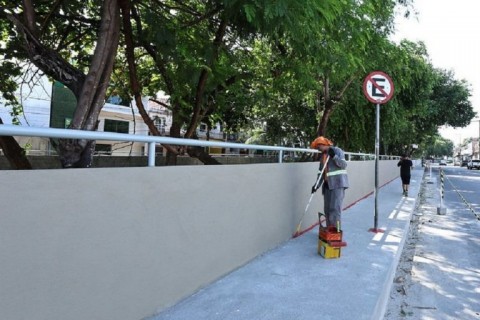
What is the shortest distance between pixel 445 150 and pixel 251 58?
164809 millimetres

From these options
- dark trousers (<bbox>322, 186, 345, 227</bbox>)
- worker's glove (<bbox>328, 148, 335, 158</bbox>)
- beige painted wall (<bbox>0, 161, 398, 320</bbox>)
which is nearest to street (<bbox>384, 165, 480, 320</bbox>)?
dark trousers (<bbox>322, 186, 345, 227</bbox>)

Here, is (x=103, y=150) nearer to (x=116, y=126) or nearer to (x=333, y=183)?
(x=333, y=183)

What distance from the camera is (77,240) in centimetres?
284

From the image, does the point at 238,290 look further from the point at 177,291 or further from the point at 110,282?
the point at 110,282

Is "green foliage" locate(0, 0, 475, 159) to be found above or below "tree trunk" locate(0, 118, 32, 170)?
above

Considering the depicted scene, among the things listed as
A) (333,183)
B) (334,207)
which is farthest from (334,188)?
(334,207)

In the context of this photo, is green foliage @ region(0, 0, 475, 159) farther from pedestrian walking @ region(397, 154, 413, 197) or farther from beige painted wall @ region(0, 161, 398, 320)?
pedestrian walking @ region(397, 154, 413, 197)

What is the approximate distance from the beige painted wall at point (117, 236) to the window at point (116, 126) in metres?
26.1

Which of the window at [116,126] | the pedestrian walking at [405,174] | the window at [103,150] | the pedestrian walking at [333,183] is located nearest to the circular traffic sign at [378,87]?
the pedestrian walking at [333,183]

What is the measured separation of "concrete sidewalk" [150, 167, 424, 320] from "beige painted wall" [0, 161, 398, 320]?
23 cm

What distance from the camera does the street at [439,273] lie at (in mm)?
4523

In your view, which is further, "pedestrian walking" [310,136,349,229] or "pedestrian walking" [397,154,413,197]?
"pedestrian walking" [397,154,413,197]

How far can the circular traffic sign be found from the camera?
7.92 m

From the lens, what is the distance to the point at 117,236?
3.18m
